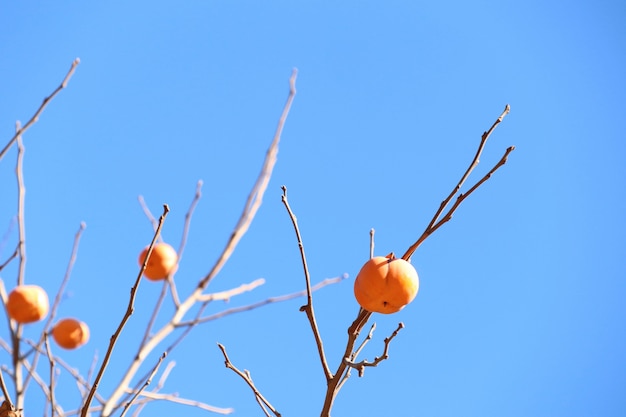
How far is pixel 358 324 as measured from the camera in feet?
5.16

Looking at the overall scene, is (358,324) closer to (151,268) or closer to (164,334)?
(164,334)

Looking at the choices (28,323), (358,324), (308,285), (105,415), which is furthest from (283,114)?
(28,323)

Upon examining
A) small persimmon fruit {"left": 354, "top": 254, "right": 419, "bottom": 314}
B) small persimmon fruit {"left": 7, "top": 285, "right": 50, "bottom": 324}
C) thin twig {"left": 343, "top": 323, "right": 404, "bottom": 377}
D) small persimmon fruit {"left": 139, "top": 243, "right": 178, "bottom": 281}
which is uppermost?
small persimmon fruit {"left": 139, "top": 243, "right": 178, "bottom": 281}

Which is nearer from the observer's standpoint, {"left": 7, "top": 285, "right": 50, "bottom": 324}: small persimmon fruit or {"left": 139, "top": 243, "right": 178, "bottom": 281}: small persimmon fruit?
{"left": 7, "top": 285, "right": 50, "bottom": 324}: small persimmon fruit

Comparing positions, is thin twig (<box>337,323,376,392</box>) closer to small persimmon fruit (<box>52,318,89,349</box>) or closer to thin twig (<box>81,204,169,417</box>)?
thin twig (<box>81,204,169,417</box>)

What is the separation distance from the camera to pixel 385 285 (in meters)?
1.64

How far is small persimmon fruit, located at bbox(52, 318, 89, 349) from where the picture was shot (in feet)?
7.47

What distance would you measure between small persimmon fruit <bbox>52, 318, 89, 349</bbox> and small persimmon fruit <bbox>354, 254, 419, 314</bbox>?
4.34ft

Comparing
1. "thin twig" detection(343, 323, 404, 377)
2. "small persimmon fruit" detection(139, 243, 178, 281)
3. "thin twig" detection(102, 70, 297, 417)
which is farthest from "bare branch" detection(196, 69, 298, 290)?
"small persimmon fruit" detection(139, 243, 178, 281)

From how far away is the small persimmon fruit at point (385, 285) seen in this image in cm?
164

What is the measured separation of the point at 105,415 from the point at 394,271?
91 centimetres

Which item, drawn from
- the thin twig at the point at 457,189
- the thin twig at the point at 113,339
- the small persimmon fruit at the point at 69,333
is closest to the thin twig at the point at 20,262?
the thin twig at the point at 113,339

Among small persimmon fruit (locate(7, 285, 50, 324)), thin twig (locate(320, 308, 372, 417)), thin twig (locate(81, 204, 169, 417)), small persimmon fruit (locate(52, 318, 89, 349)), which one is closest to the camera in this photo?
thin twig (locate(81, 204, 169, 417))

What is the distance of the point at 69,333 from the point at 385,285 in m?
1.46
